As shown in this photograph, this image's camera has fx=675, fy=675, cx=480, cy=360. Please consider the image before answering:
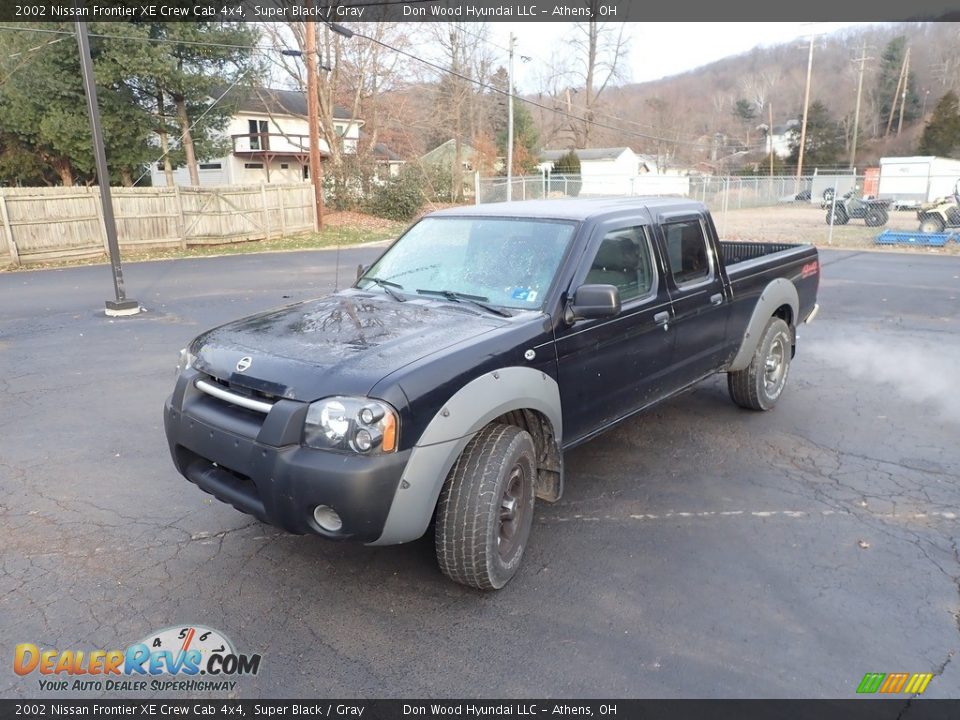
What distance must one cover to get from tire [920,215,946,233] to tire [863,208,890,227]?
186 inches

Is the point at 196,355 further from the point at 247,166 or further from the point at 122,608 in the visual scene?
the point at 247,166

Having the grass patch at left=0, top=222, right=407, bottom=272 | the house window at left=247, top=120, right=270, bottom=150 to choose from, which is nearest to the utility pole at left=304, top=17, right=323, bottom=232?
the grass patch at left=0, top=222, right=407, bottom=272

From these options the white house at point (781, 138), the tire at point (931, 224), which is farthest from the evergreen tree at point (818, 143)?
the tire at point (931, 224)

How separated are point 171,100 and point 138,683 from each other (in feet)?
82.9

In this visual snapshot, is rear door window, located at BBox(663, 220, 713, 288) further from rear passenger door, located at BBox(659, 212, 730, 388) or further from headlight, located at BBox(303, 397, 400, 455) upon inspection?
headlight, located at BBox(303, 397, 400, 455)

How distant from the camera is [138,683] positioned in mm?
2754

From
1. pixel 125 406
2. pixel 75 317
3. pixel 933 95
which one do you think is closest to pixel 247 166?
pixel 75 317

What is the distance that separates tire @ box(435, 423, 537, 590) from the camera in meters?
3.10

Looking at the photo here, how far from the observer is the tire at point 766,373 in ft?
18.7

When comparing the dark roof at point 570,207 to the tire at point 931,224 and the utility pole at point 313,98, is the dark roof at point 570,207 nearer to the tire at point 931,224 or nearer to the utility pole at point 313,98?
the utility pole at point 313,98

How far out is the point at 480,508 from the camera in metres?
3.09

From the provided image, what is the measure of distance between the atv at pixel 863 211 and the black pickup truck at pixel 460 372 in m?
26.4

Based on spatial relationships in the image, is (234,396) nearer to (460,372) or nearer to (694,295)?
(460,372)
